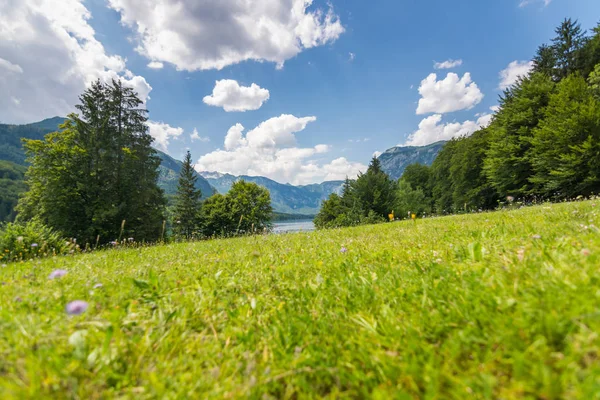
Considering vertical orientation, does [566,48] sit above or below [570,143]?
above

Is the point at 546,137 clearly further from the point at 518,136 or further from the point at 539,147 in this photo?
the point at 518,136

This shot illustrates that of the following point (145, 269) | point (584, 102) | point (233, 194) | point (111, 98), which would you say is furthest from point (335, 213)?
point (145, 269)

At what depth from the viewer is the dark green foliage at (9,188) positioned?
114 m

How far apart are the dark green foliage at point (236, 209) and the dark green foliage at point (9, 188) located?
86189mm

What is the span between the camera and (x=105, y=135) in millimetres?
28562

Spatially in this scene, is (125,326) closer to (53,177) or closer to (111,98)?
(53,177)

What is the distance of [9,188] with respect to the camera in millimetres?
137375

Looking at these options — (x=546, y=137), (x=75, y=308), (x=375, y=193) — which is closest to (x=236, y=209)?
(x=375, y=193)

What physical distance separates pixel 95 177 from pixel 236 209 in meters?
28.9

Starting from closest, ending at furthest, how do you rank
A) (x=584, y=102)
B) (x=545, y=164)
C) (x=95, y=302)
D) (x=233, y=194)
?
(x=95, y=302) → (x=584, y=102) → (x=545, y=164) → (x=233, y=194)

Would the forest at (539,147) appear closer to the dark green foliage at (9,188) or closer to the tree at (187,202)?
the tree at (187,202)

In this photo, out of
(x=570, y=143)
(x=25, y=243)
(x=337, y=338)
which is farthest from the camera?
(x=570, y=143)

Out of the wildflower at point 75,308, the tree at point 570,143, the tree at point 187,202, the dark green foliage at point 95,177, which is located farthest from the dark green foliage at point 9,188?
the tree at point 570,143

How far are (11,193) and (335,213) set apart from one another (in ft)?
575
